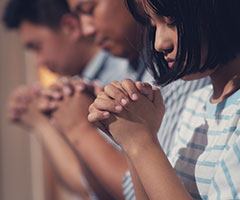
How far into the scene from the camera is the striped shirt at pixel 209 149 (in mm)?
832

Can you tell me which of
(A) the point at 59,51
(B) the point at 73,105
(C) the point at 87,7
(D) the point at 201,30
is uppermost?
(D) the point at 201,30

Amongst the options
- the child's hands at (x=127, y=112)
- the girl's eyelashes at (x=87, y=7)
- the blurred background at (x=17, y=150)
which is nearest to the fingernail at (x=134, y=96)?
the child's hands at (x=127, y=112)

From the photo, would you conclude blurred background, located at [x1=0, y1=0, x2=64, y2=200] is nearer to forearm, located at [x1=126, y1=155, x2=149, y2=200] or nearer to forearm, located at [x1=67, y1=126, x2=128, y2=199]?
forearm, located at [x1=67, y1=126, x2=128, y2=199]

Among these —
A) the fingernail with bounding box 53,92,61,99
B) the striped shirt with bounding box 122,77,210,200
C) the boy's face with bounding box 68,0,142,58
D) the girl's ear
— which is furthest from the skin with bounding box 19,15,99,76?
the striped shirt with bounding box 122,77,210,200

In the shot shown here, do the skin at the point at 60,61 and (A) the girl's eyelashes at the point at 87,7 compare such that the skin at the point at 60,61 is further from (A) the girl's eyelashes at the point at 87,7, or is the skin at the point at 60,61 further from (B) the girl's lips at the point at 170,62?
(B) the girl's lips at the point at 170,62

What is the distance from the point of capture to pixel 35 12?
222 centimetres

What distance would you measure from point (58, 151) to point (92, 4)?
15.9 inches

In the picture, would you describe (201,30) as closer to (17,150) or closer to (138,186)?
(138,186)

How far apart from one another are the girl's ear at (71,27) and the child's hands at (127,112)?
106 cm

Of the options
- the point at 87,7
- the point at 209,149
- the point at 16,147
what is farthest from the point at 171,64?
the point at 16,147

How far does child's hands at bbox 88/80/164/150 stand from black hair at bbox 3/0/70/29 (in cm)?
121

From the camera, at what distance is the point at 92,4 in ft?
5.17

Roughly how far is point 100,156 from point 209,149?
21.4 inches

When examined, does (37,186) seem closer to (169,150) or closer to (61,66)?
(61,66)
